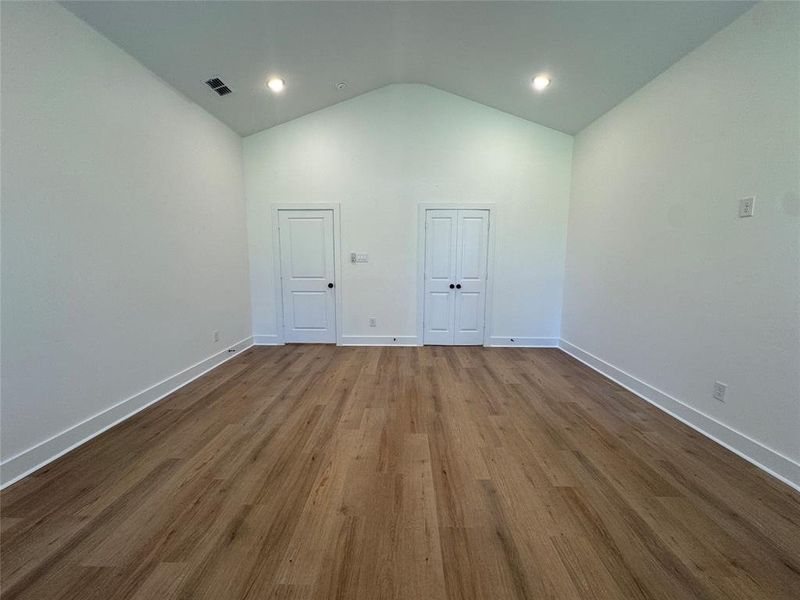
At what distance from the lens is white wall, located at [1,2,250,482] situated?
1.70 meters

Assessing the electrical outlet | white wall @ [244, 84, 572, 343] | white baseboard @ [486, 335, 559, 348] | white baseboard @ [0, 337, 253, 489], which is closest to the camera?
white baseboard @ [0, 337, 253, 489]

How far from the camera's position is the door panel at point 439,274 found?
13.7 ft

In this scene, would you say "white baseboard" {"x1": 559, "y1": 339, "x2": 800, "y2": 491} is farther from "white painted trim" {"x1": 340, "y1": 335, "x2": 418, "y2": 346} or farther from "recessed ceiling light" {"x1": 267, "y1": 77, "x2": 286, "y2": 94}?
"recessed ceiling light" {"x1": 267, "y1": 77, "x2": 286, "y2": 94}

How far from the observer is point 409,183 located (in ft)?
13.4

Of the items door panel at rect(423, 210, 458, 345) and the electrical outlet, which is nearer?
the electrical outlet

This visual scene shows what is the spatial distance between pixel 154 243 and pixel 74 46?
1386 millimetres

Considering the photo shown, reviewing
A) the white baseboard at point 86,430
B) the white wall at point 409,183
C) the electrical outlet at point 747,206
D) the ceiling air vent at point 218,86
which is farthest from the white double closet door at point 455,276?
the white baseboard at point 86,430

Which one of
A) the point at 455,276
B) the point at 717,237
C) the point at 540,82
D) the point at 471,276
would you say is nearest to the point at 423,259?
the point at 455,276

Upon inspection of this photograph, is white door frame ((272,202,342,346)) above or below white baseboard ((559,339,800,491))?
above

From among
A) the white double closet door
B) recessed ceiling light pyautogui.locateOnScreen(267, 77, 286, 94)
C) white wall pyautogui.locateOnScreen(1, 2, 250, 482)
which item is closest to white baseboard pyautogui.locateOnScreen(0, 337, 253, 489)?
white wall pyautogui.locateOnScreen(1, 2, 250, 482)

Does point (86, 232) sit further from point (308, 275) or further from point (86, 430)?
point (308, 275)

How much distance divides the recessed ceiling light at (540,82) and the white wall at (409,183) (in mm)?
721

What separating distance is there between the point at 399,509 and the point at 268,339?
3570 mm

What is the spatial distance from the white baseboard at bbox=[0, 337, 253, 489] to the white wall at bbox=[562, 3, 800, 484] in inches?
180
